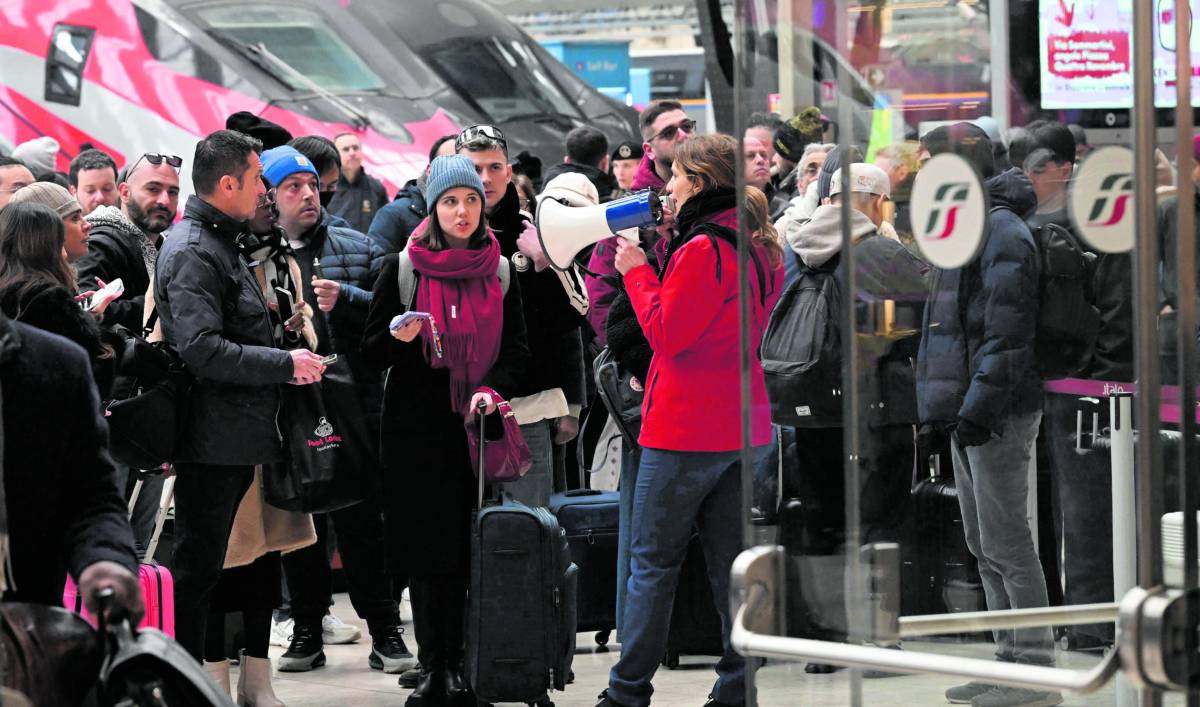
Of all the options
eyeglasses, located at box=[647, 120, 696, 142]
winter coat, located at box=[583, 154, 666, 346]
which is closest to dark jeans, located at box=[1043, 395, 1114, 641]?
winter coat, located at box=[583, 154, 666, 346]

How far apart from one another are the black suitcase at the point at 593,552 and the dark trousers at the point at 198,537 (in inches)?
51.3

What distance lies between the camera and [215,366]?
4781 millimetres

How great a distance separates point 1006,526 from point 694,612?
9.29 feet

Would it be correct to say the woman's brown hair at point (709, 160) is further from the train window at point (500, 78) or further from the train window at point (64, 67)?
the train window at point (500, 78)

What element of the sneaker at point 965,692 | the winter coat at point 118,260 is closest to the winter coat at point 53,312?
the winter coat at point 118,260

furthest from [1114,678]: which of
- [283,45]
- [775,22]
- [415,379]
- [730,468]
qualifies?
[283,45]

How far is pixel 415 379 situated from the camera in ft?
16.7

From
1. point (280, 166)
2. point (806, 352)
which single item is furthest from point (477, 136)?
point (806, 352)

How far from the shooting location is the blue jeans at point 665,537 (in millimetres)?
4707

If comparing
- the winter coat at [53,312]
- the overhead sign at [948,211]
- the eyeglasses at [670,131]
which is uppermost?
the eyeglasses at [670,131]

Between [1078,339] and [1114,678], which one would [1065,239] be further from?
[1114,678]

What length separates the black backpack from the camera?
9.09ft

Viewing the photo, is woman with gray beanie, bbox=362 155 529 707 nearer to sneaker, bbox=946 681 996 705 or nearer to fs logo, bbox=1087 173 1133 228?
sneaker, bbox=946 681 996 705

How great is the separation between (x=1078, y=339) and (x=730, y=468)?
1973 millimetres
